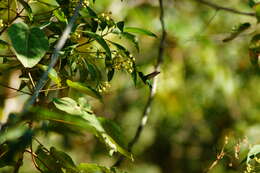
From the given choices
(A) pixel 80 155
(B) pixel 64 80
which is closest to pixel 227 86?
(A) pixel 80 155

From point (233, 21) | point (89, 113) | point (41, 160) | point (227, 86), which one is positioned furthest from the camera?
point (233, 21)

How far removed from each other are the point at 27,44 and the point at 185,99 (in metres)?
2.89

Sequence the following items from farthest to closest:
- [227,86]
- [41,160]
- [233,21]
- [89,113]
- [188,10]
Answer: [188,10], [233,21], [227,86], [41,160], [89,113]

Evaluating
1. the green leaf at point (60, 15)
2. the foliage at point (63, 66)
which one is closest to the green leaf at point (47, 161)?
the foliage at point (63, 66)

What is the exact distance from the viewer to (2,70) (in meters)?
1.08

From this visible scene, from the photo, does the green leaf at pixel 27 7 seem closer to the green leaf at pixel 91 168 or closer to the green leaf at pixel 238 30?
the green leaf at pixel 91 168

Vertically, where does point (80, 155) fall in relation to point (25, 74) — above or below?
below

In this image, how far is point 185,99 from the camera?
3.69 meters

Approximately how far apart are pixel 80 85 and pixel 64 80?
132 mm

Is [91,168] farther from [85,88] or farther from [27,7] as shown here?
[27,7]

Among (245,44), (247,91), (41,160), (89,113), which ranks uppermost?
(89,113)

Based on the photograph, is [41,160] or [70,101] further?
[41,160]

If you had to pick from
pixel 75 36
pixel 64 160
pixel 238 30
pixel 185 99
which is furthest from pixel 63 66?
pixel 185 99

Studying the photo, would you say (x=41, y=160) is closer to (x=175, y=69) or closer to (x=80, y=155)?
(x=175, y=69)
